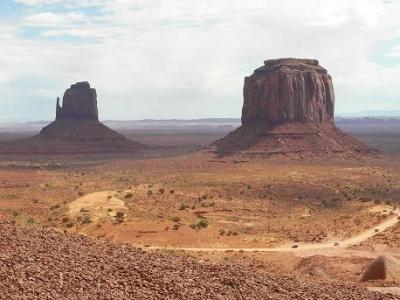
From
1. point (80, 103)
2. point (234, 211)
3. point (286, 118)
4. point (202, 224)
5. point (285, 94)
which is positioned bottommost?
point (234, 211)

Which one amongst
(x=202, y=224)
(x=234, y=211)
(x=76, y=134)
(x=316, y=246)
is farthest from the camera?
(x=76, y=134)

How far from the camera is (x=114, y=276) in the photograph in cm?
1280

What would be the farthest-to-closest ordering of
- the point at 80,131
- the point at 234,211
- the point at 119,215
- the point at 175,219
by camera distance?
the point at 80,131
the point at 234,211
the point at 175,219
the point at 119,215

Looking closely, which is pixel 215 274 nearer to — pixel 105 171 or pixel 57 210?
pixel 57 210

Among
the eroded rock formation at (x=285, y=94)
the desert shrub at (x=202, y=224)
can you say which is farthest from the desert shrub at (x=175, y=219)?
the eroded rock formation at (x=285, y=94)

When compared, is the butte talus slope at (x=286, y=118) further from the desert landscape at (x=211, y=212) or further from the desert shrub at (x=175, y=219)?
the desert shrub at (x=175, y=219)

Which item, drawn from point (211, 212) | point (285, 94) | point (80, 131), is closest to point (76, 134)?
point (80, 131)

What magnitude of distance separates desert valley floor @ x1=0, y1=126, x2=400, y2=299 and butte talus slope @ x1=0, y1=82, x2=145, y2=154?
31723 millimetres

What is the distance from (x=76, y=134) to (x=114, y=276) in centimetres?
11598

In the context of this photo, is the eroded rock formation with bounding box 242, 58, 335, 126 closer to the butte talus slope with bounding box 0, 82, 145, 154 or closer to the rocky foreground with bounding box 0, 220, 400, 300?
the butte talus slope with bounding box 0, 82, 145, 154

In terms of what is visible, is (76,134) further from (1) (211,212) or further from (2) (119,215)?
(2) (119,215)

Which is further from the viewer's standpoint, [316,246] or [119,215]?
[119,215]

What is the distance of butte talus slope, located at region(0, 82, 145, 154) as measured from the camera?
389 feet

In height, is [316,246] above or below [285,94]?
below
